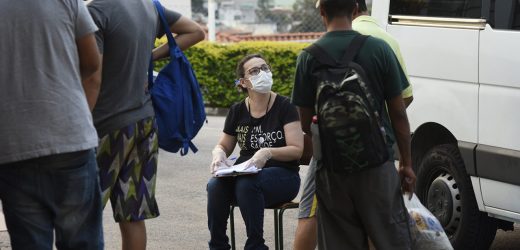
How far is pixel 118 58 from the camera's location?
5176 millimetres

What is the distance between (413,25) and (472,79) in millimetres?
830

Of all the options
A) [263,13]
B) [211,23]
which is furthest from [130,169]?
[263,13]

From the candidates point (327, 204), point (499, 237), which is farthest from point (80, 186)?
point (499, 237)

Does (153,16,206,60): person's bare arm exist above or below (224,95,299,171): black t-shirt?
above

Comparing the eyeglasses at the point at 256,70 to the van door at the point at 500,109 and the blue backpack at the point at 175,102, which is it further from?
the van door at the point at 500,109

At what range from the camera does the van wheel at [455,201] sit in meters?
6.56

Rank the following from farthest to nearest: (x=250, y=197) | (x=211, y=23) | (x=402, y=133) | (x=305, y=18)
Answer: (x=305, y=18)
(x=211, y=23)
(x=250, y=197)
(x=402, y=133)


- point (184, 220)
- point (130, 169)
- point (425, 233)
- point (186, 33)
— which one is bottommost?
point (184, 220)

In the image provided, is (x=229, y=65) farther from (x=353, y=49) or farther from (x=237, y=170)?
(x=353, y=49)

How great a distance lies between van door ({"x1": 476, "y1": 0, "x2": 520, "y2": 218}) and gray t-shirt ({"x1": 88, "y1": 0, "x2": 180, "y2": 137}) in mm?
2016

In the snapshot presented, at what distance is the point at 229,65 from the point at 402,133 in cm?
1087

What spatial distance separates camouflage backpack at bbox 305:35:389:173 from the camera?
4.52 meters

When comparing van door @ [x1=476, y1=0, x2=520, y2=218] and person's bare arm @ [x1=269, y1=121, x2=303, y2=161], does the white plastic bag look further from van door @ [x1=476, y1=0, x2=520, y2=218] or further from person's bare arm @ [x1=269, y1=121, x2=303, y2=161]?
person's bare arm @ [x1=269, y1=121, x2=303, y2=161]

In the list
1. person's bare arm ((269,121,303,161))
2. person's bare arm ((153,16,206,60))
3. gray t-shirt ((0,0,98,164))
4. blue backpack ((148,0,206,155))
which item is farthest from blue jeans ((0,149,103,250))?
person's bare arm ((269,121,303,161))
